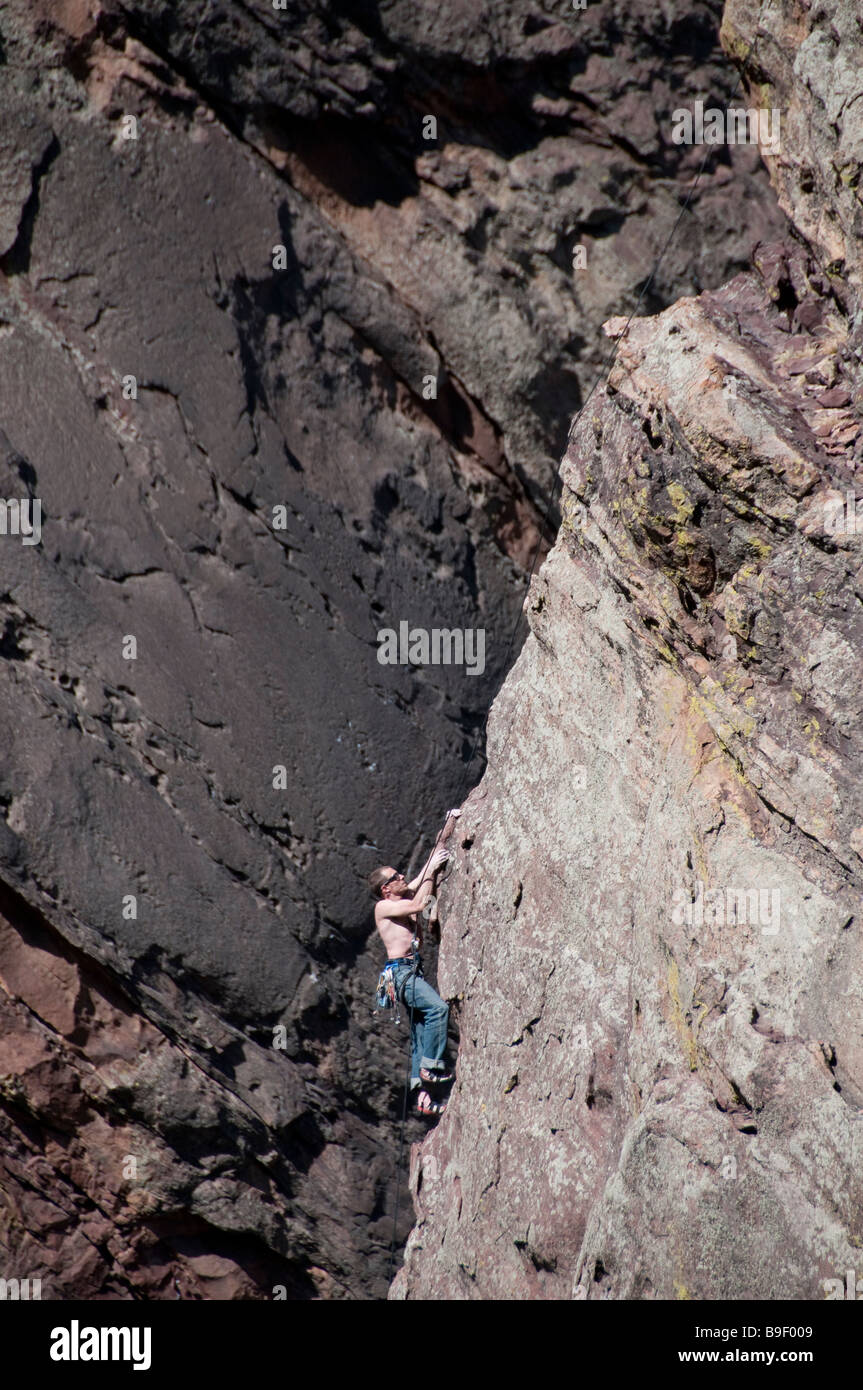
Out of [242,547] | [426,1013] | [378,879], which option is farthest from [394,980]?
[242,547]

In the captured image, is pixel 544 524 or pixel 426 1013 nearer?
pixel 426 1013

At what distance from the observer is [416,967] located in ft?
21.1

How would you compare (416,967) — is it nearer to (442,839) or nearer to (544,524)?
(442,839)

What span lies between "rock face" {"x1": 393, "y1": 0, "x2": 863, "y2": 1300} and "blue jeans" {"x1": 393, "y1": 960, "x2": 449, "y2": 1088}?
1.78 feet

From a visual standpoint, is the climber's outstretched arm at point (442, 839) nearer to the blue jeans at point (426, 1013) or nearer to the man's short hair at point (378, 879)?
the man's short hair at point (378, 879)

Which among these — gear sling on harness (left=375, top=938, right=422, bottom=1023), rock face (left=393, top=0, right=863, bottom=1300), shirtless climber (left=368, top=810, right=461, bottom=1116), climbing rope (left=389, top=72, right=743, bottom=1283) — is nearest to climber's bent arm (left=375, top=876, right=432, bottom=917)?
shirtless climber (left=368, top=810, right=461, bottom=1116)

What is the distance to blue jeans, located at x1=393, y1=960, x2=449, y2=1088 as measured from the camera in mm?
6398

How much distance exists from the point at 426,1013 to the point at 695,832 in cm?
267

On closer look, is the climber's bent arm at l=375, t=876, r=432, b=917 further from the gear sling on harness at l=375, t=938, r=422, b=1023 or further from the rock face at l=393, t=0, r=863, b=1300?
the rock face at l=393, t=0, r=863, b=1300

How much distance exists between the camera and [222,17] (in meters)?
7.16

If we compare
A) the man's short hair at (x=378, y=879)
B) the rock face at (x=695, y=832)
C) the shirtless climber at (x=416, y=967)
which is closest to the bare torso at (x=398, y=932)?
the shirtless climber at (x=416, y=967)

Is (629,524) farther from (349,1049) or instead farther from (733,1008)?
(349,1049)

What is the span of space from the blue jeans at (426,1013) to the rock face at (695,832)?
21.4 inches

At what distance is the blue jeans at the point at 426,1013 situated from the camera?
21.0ft
